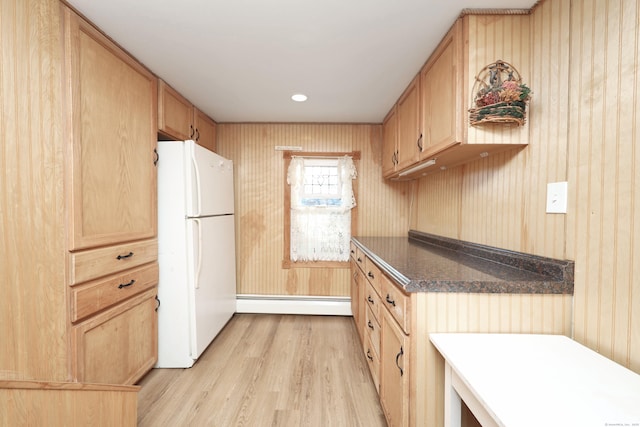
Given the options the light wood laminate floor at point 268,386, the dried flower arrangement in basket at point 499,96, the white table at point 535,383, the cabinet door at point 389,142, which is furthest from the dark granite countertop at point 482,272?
the cabinet door at point 389,142

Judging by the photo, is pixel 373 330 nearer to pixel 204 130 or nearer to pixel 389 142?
pixel 389 142

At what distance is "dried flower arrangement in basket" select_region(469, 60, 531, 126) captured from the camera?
1230mm

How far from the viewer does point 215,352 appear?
2.37 m

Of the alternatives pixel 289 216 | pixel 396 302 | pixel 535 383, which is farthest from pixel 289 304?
pixel 535 383

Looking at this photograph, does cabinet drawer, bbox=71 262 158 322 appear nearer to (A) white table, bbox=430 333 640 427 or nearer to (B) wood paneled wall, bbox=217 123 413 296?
(B) wood paneled wall, bbox=217 123 413 296

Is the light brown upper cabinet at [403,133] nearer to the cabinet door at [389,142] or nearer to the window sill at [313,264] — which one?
the cabinet door at [389,142]

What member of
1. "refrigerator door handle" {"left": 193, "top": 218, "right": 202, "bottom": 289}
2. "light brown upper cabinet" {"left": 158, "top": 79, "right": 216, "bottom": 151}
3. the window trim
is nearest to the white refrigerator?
"refrigerator door handle" {"left": 193, "top": 218, "right": 202, "bottom": 289}

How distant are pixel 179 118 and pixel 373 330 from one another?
7.54ft

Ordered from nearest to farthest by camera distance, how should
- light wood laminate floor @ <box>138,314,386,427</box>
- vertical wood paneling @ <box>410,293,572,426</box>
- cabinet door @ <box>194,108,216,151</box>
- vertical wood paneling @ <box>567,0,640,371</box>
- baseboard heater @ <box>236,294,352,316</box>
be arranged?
vertical wood paneling @ <box>567,0,640,371</box>, vertical wood paneling @ <box>410,293,572,426</box>, light wood laminate floor @ <box>138,314,386,427</box>, cabinet door @ <box>194,108,216,151</box>, baseboard heater @ <box>236,294,352,316</box>

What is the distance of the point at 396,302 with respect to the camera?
1.29m

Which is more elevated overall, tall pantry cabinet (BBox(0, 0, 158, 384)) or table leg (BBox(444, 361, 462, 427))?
tall pantry cabinet (BBox(0, 0, 158, 384))

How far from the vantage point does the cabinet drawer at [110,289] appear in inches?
54.5

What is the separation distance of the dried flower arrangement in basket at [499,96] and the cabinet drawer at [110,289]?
213 cm

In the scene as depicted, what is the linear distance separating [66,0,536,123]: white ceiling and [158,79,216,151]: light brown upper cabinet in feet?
0.27
